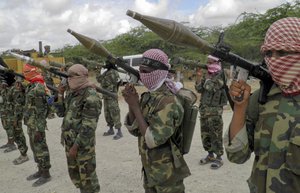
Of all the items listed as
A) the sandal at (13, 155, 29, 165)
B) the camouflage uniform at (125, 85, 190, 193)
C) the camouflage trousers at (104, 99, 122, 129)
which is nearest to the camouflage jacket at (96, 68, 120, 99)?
the camouflage trousers at (104, 99, 122, 129)

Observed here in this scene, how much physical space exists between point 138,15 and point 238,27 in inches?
999

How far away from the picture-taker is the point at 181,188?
2846mm

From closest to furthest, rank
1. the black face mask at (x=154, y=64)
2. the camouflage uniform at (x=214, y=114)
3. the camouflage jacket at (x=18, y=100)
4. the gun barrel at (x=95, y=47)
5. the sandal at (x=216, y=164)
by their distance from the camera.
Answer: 1. the black face mask at (x=154, y=64)
2. the gun barrel at (x=95, y=47)
3. the sandal at (x=216, y=164)
4. the camouflage uniform at (x=214, y=114)
5. the camouflage jacket at (x=18, y=100)

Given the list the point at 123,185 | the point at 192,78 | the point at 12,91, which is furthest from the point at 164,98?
the point at 192,78

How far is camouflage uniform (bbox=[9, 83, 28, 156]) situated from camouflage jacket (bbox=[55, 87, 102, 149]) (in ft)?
9.00

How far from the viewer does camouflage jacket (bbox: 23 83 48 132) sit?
206 inches

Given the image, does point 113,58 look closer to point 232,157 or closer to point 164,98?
point 164,98

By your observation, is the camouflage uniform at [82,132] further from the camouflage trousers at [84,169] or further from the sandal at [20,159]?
the sandal at [20,159]

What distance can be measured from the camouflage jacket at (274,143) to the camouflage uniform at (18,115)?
5.19 metres

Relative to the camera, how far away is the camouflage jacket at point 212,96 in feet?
18.2

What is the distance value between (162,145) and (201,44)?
1.18 metres

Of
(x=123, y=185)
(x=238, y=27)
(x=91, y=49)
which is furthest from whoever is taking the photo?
(x=238, y=27)

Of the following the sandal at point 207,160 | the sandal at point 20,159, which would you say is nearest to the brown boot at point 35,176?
the sandal at point 20,159

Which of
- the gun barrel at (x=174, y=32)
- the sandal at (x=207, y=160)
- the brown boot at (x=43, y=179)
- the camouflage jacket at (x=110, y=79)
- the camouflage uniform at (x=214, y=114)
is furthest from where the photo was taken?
the camouflage jacket at (x=110, y=79)
